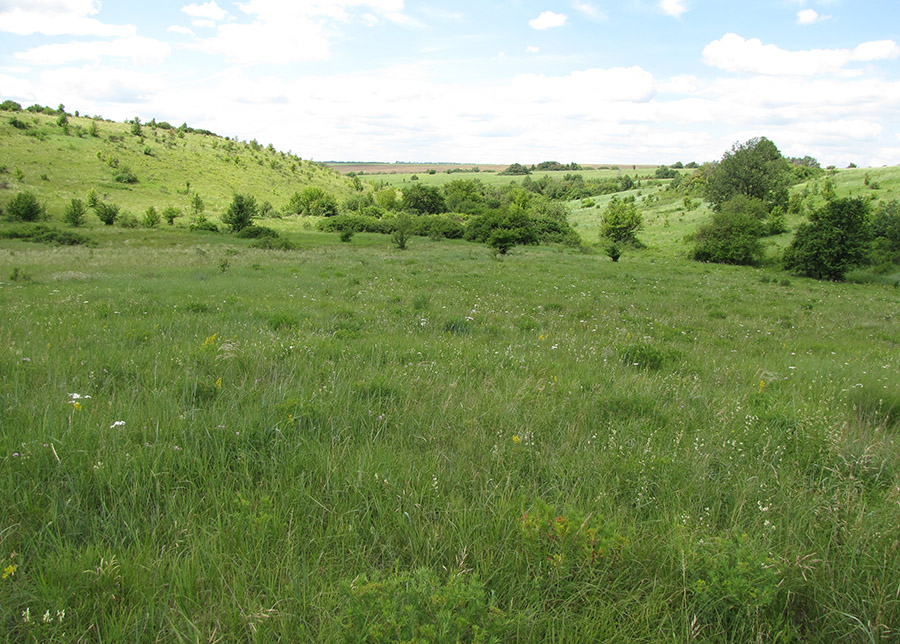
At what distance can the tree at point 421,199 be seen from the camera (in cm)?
10650

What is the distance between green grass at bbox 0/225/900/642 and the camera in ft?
6.63

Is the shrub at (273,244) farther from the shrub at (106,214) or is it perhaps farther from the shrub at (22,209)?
the shrub at (22,209)

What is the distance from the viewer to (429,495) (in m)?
2.87

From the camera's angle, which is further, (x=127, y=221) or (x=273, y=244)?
(x=127, y=221)

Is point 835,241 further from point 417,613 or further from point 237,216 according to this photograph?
point 237,216

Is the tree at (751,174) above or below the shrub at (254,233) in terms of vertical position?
above

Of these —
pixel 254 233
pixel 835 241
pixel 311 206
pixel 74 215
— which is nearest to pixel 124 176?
pixel 311 206

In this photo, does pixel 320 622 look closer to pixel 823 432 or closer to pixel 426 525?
pixel 426 525

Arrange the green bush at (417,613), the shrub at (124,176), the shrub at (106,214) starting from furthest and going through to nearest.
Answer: the shrub at (124,176), the shrub at (106,214), the green bush at (417,613)

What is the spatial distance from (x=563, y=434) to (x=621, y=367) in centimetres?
292

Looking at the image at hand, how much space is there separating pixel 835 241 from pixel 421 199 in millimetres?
84787

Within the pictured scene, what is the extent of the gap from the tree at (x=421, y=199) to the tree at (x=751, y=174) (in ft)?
190

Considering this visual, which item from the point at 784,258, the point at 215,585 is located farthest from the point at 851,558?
the point at 784,258

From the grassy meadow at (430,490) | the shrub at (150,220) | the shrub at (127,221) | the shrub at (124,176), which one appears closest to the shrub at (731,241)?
the grassy meadow at (430,490)
